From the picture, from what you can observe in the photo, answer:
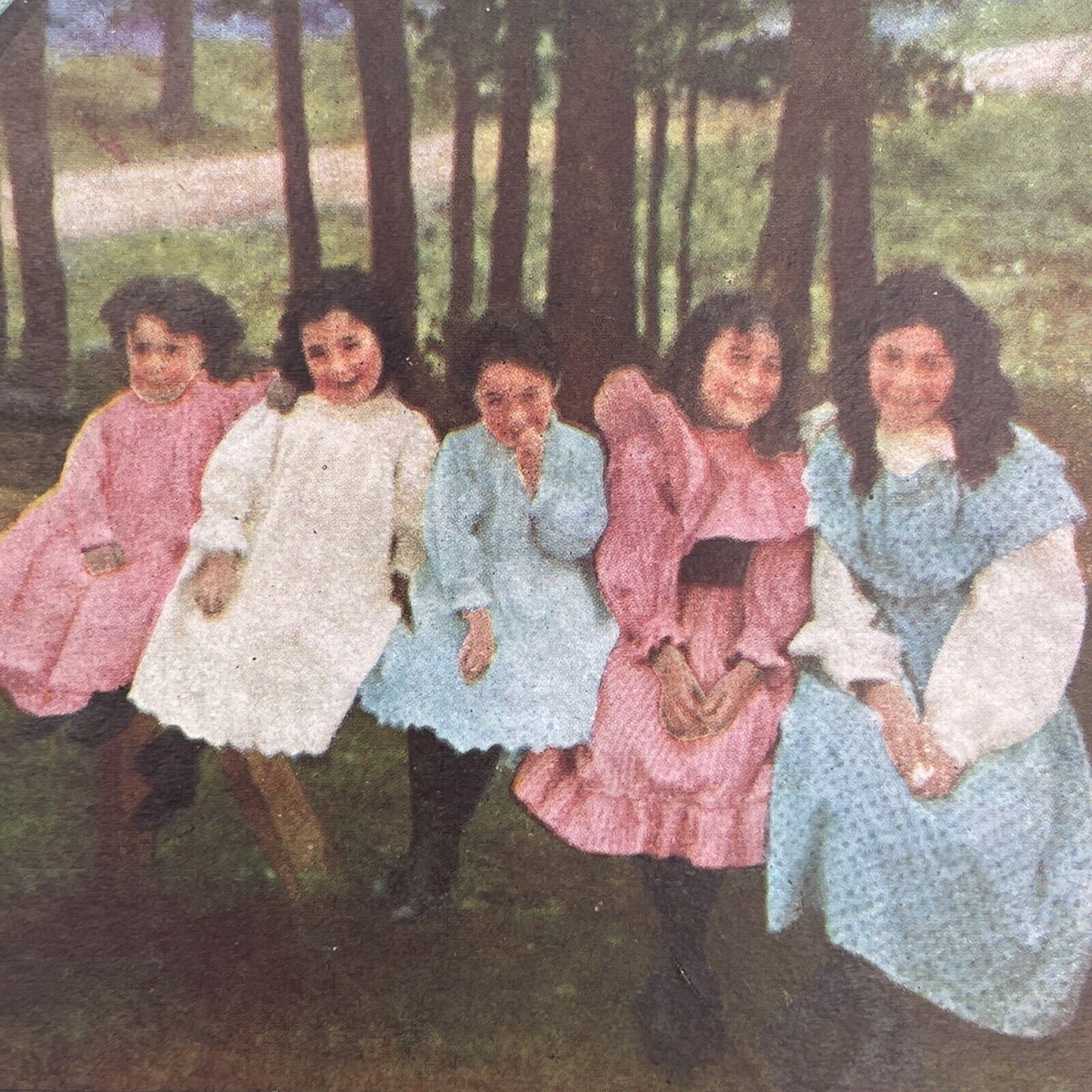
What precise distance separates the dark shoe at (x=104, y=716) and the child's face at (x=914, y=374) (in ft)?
8.27

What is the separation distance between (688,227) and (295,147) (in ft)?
4.10

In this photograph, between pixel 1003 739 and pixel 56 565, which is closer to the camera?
pixel 1003 739

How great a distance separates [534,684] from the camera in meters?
3.38

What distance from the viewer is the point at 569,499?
338 centimetres

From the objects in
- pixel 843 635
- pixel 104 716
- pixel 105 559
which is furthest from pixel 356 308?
pixel 843 635

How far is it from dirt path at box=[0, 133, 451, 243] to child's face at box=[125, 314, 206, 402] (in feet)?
1.04

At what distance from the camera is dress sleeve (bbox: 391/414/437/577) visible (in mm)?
3420

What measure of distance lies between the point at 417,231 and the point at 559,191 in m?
0.46

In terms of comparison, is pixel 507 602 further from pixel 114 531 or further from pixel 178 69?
pixel 178 69

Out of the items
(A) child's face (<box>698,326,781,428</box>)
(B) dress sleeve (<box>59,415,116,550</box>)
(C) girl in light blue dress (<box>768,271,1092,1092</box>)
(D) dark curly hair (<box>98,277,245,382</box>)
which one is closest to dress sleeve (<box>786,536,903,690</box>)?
(C) girl in light blue dress (<box>768,271,1092,1092</box>)

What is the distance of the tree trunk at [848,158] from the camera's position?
10.9ft

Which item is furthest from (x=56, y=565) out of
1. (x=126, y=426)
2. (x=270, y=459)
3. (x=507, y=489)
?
(x=507, y=489)

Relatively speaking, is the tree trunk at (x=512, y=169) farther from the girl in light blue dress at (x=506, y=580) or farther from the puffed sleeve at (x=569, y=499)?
the puffed sleeve at (x=569, y=499)

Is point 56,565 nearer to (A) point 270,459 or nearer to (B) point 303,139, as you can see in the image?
(A) point 270,459
